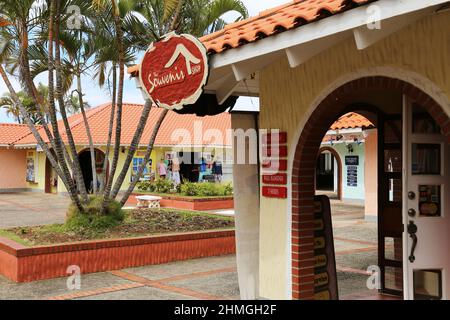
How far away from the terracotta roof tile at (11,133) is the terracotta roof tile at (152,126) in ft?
3.09

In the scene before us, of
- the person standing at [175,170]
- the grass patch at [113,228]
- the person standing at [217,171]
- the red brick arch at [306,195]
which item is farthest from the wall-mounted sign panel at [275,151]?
the person standing at [217,171]

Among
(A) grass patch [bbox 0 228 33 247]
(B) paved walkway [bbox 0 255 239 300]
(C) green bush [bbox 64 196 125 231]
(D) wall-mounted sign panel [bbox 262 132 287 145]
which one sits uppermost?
(D) wall-mounted sign panel [bbox 262 132 287 145]

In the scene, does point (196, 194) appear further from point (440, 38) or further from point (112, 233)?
point (440, 38)

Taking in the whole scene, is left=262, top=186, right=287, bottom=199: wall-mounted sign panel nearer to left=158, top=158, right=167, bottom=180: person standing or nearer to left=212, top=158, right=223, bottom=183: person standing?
left=158, top=158, right=167, bottom=180: person standing

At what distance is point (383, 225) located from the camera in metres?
7.00

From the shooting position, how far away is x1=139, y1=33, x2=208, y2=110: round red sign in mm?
5152

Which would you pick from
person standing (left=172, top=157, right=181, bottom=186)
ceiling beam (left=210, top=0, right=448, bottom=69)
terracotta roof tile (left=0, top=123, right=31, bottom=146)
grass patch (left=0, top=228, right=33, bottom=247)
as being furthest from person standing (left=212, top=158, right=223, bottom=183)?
ceiling beam (left=210, top=0, right=448, bottom=69)

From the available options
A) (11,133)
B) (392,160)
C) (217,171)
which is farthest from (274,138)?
(11,133)

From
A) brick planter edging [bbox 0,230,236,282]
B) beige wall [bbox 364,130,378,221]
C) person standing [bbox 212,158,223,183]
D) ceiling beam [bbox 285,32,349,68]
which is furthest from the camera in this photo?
person standing [bbox 212,158,223,183]

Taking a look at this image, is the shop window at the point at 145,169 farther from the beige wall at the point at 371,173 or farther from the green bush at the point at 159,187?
the beige wall at the point at 371,173

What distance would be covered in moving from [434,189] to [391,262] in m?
2.08

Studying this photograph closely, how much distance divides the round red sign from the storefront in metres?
0.28

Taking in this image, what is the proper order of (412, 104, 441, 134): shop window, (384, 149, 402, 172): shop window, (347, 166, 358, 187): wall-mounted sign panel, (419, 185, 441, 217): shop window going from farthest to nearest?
(347, 166, 358, 187): wall-mounted sign panel
(384, 149, 402, 172): shop window
(412, 104, 441, 134): shop window
(419, 185, 441, 217): shop window

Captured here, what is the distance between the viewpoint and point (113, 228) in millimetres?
9742
